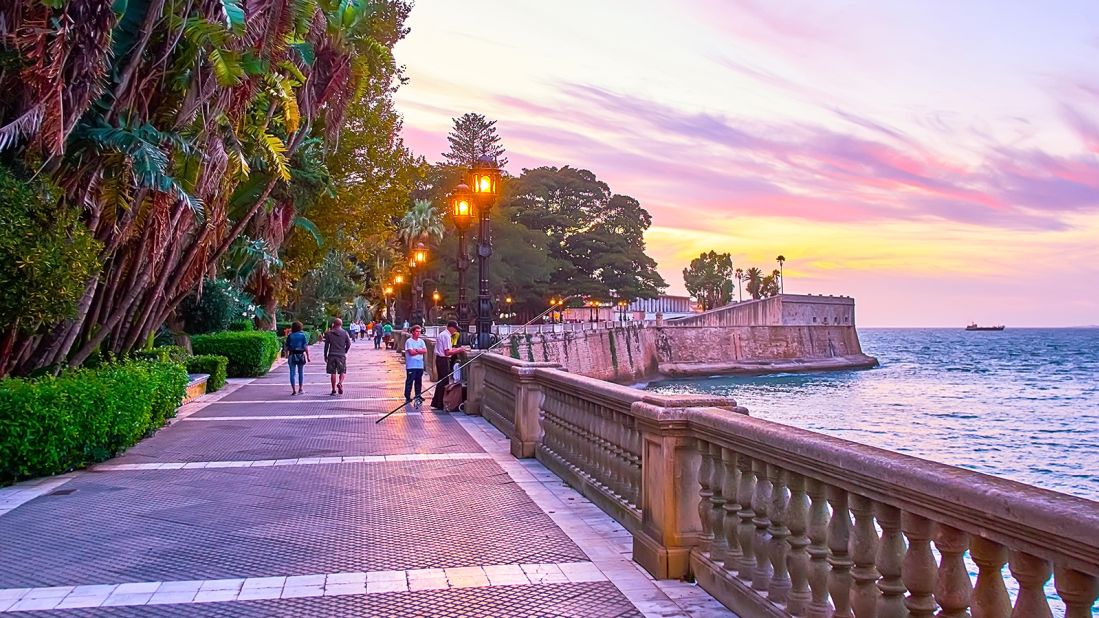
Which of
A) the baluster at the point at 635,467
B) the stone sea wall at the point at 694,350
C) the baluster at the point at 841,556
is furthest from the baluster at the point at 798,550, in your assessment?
the stone sea wall at the point at 694,350

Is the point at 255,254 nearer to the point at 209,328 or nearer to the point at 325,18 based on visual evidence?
the point at 209,328

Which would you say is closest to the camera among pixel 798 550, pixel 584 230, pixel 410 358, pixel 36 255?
pixel 798 550

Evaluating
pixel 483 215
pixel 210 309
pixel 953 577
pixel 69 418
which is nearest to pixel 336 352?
pixel 483 215

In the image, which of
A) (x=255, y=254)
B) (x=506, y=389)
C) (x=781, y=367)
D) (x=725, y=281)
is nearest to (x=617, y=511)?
(x=506, y=389)

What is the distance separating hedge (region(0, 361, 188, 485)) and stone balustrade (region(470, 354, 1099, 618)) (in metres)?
5.77

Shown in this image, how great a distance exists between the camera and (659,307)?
114188 mm

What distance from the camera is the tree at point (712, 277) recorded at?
176 metres

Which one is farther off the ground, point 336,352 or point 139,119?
point 139,119

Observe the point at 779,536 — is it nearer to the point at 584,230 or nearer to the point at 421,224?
the point at 421,224

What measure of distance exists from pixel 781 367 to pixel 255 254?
7363cm

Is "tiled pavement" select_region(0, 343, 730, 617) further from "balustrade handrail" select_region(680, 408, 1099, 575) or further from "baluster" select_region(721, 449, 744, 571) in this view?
"balustrade handrail" select_region(680, 408, 1099, 575)

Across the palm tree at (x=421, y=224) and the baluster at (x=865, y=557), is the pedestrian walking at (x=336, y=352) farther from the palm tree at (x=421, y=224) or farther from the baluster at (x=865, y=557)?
the palm tree at (x=421, y=224)

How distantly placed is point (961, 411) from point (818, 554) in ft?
181

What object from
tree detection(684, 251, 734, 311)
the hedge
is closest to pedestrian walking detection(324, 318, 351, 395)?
the hedge
